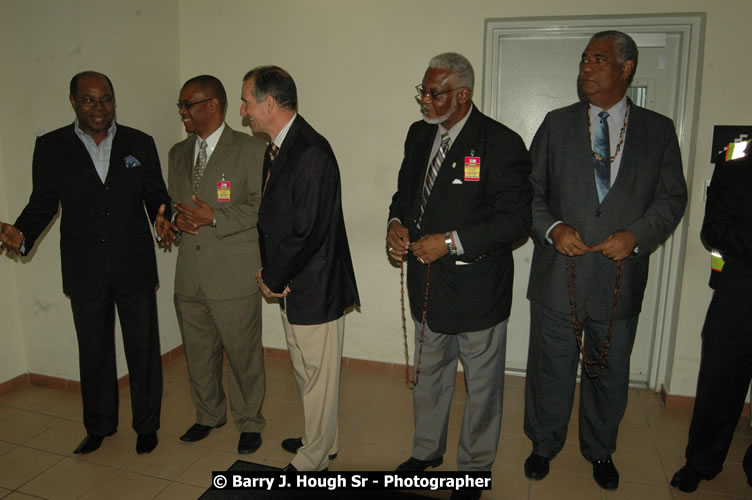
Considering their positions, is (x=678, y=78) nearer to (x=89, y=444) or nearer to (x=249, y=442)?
(x=249, y=442)

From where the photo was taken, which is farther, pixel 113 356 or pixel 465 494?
pixel 113 356

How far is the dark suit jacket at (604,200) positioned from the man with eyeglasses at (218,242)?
1.47m

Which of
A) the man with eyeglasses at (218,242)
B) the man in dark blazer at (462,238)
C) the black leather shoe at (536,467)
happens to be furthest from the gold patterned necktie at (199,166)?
the black leather shoe at (536,467)

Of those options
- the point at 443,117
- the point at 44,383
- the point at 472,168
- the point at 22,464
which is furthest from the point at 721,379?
the point at 44,383

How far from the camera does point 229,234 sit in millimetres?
2678

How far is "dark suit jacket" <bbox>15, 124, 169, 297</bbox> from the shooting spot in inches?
105

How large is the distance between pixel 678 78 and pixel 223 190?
9.38 feet

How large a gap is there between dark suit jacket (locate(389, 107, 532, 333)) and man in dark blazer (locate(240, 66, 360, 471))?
42cm

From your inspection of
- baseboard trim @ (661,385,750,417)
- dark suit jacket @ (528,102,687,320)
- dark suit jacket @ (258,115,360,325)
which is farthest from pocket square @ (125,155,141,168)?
baseboard trim @ (661,385,750,417)

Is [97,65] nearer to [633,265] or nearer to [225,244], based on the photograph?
[225,244]

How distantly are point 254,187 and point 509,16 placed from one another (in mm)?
1995

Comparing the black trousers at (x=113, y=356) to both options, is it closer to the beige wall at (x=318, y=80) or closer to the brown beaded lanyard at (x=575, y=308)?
the beige wall at (x=318, y=80)

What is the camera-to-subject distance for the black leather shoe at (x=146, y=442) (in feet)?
9.26

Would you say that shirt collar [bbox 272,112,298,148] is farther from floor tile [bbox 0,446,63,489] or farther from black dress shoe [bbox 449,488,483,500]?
floor tile [bbox 0,446,63,489]
